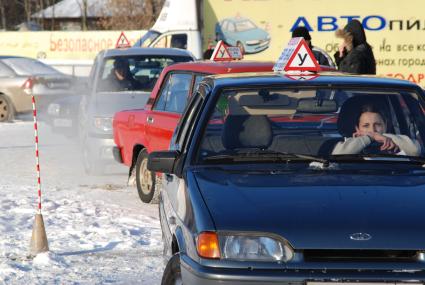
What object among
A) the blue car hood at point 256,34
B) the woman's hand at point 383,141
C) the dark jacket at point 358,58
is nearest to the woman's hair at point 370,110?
the woman's hand at point 383,141

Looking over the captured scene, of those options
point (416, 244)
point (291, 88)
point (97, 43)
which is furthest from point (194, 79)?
point (97, 43)

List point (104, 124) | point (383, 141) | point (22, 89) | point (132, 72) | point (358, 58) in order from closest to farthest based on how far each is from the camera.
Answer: point (383, 141), point (104, 124), point (358, 58), point (132, 72), point (22, 89)

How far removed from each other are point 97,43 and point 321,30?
13344 mm

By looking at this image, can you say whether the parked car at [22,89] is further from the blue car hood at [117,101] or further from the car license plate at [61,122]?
the blue car hood at [117,101]

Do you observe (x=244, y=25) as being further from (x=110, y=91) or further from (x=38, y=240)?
(x=38, y=240)

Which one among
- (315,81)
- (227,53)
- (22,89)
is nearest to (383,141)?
(315,81)

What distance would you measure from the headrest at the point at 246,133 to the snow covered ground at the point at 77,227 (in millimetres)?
1774

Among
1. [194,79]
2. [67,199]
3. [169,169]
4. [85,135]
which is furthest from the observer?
[85,135]

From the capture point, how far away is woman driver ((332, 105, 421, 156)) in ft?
20.6

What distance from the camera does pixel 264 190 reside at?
218 inches

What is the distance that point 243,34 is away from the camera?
2652cm

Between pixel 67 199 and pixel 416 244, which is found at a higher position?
pixel 416 244

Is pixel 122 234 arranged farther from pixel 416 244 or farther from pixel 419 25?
pixel 419 25

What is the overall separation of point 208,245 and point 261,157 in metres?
1.08
